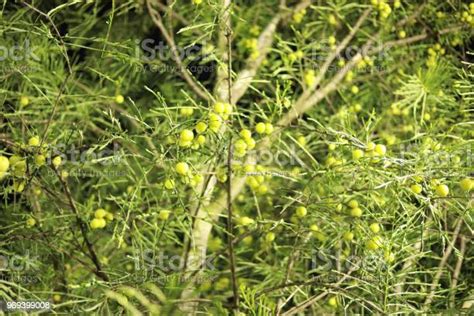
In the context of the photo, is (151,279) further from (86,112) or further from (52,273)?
(86,112)

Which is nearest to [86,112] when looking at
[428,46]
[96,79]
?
[96,79]

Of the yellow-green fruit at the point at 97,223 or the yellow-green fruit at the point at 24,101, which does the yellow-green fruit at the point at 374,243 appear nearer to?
the yellow-green fruit at the point at 97,223

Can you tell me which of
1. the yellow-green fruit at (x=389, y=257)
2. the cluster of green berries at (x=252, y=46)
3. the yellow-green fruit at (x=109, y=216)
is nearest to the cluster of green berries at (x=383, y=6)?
the cluster of green berries at (x=252, y=46)

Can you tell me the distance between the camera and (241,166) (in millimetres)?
875

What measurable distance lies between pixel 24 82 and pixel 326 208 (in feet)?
2.24

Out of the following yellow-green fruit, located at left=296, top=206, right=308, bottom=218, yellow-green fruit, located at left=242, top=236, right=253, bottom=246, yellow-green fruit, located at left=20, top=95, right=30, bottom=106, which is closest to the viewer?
yellow-green fruit, located at left=296, top=206, right=308, bottom=218

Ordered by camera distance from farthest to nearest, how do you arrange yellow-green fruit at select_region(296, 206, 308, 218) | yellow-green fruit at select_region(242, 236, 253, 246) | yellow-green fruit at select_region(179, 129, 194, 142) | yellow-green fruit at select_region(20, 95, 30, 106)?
1. yellow-green fruit at select_region(242, 236, 253, 246)
2. yellow-green fruit at select_region(20, 95, 30, 106)
3. yellow-green fruit at select_region(296, 206, 308, 218)
4. yellow-green fruit at select_region(179, 129, 194, 142)

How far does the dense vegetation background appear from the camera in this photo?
773 millimetres

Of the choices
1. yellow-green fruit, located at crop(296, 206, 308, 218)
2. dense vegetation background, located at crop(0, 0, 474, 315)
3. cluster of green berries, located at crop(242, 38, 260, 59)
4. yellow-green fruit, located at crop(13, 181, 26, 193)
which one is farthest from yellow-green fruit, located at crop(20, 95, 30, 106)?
yellow-green fruit, located at crop(296, 206, 308, 218)

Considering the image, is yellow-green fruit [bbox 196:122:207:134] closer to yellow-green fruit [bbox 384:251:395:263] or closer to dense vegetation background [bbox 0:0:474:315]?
dense vegetation background [bbox 0:0:474:315]

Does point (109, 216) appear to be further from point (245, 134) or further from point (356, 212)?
point (356, 212)

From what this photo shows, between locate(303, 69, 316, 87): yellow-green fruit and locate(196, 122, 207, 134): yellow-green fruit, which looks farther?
locate(303, 69, 316, 87): yellow-green fruit

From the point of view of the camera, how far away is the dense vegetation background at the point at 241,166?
2.54 ft

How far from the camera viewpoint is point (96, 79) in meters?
1.42
